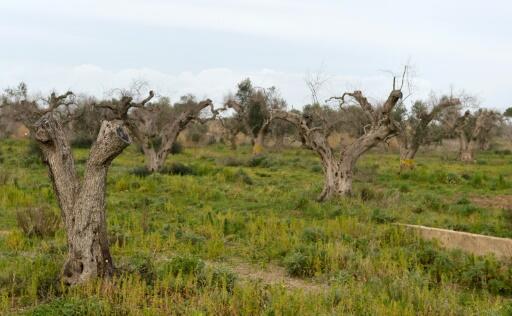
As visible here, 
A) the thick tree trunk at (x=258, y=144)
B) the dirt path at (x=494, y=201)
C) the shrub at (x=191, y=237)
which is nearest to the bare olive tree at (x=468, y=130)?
the thick tree trunk at (x=258, y=144)

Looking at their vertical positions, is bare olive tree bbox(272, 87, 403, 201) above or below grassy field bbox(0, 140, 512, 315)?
above

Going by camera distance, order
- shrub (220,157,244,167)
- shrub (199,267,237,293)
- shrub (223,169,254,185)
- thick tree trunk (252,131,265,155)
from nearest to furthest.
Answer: shrub (199,267,237,293) → shrub (223,169,254,185) → shrub (220,157,244,167) → thick tree trunk (252,131,265,155)

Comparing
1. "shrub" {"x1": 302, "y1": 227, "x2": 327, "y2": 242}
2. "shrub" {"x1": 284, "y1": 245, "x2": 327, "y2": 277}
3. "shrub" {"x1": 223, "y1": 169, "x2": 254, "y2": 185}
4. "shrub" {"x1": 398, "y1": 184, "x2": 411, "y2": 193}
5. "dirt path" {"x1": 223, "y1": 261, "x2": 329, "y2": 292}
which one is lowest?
"dirt path" {"x1": 223, "y1": 261, "x2": 329, "y2": 292}

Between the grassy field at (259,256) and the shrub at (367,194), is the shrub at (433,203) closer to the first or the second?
the grassy field at (259,256)

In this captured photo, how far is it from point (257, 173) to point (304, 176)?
83.0 inches

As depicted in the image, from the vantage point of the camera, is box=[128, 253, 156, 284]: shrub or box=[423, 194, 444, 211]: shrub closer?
box=[128, 253, 156, 284]: shrub

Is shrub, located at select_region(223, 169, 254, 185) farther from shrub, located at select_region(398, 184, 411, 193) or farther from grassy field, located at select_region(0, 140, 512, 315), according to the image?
shrub, located at select_region(398, 184, 411, 193)

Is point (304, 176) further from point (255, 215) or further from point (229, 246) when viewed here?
point (229, 246)

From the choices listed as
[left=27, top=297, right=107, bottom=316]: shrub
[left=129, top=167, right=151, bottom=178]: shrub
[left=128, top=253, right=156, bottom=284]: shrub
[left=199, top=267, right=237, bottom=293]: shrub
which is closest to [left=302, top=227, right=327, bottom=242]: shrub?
[left=199, top=267, right=237, bottom=293]: shrub

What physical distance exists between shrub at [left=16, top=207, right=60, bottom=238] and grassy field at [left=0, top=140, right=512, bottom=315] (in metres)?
0.18

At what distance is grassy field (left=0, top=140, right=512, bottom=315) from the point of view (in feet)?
22.7

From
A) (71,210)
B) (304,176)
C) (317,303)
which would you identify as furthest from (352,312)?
(304,176)

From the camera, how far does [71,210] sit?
25.3ft

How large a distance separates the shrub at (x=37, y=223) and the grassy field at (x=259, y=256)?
0.18 metres
